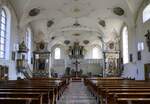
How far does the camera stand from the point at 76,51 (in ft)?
134

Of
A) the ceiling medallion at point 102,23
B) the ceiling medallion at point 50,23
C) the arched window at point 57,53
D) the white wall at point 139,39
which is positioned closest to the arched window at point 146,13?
the white wall at point 139,39

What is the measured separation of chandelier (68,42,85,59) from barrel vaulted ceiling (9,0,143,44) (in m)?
9.32

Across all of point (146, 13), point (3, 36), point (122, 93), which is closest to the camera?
point (122, 93)

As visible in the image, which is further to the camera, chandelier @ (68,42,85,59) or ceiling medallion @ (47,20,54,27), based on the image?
A: chandelier @ (68,42,85,59)

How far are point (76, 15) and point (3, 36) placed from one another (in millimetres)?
9512

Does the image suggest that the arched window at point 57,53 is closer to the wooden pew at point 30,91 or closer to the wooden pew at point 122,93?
the wooden pew at point 122,93

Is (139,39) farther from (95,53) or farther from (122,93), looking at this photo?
(95,53)

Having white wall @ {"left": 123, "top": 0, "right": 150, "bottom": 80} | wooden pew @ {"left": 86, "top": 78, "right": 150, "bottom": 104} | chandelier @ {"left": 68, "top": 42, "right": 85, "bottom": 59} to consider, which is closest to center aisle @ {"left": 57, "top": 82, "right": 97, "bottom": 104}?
wooden pew @ {"left": 86, "top": 78, "right": 150, "bottom": 104}

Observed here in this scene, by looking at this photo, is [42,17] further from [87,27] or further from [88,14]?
[87,27]

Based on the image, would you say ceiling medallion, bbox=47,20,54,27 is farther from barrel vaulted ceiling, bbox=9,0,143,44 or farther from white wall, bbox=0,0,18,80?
white wall, bbox=0,0,18,80

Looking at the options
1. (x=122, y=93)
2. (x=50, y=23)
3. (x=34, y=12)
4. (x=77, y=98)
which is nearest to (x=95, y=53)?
(x=50, y=23)

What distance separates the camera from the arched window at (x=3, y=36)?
1884 cm

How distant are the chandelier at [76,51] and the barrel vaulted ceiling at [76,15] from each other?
9.32 meters

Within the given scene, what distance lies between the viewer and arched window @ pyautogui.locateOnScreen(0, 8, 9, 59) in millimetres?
18844
